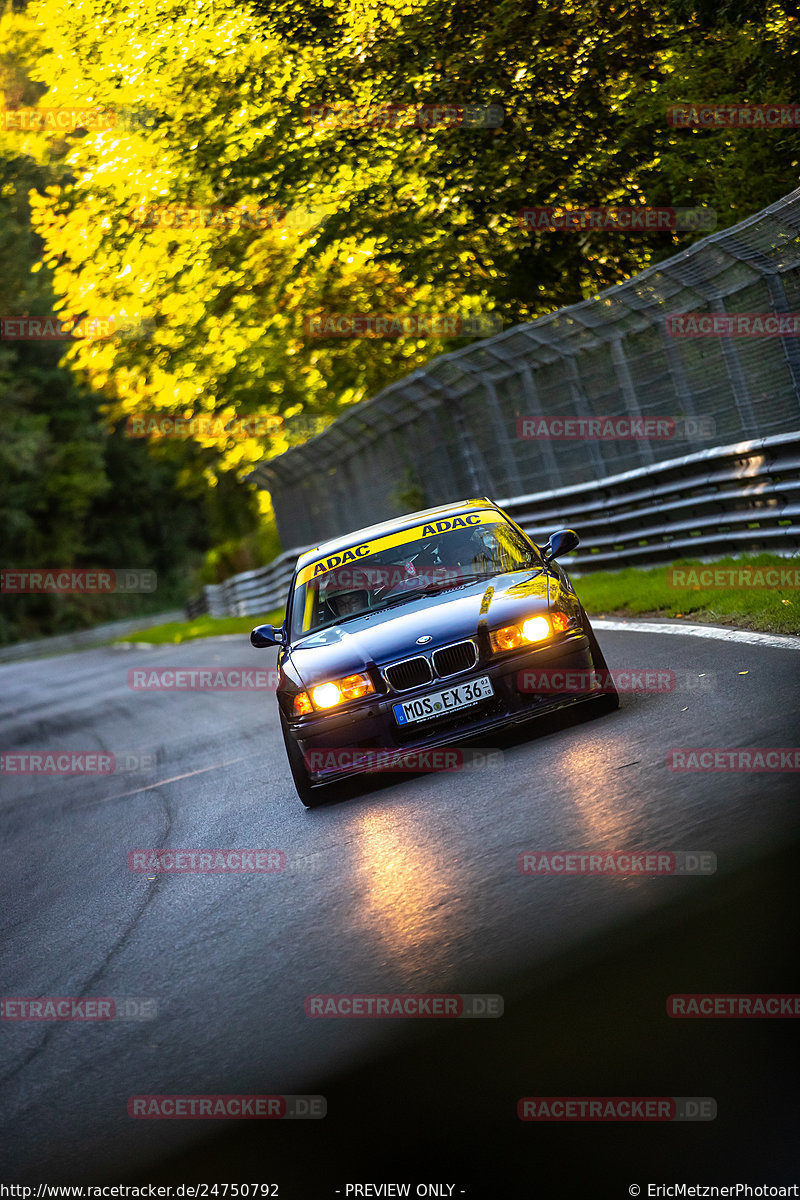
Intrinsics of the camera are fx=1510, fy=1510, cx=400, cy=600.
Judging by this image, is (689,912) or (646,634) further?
(646,634)

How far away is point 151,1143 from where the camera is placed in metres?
4.16

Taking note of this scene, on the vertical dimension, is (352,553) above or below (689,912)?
above

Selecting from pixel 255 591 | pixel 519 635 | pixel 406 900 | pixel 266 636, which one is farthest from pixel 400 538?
pixel 255 591

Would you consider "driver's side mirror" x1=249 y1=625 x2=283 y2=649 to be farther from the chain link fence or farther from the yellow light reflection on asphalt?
the chain link fence

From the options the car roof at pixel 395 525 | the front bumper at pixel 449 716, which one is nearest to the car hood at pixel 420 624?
the front bumper at pixel 449 716

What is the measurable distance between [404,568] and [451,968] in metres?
4.58

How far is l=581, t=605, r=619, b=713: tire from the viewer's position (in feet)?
27.0

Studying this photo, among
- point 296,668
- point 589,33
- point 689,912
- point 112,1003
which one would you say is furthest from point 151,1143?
point 589,33

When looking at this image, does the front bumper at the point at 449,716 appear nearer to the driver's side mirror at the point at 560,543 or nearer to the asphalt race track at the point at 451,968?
the asphalt race track at the point at 451,968

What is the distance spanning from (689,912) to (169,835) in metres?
4.70

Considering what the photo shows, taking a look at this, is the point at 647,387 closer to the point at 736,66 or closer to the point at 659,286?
the point at 659,286

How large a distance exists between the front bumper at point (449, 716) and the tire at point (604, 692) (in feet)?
0.36

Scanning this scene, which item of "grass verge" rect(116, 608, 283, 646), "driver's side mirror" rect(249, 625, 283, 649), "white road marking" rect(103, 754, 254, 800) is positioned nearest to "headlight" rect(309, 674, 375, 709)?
"driver's side mirror" rect(249, 625, 283, 649)

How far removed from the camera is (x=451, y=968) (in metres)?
4.88
